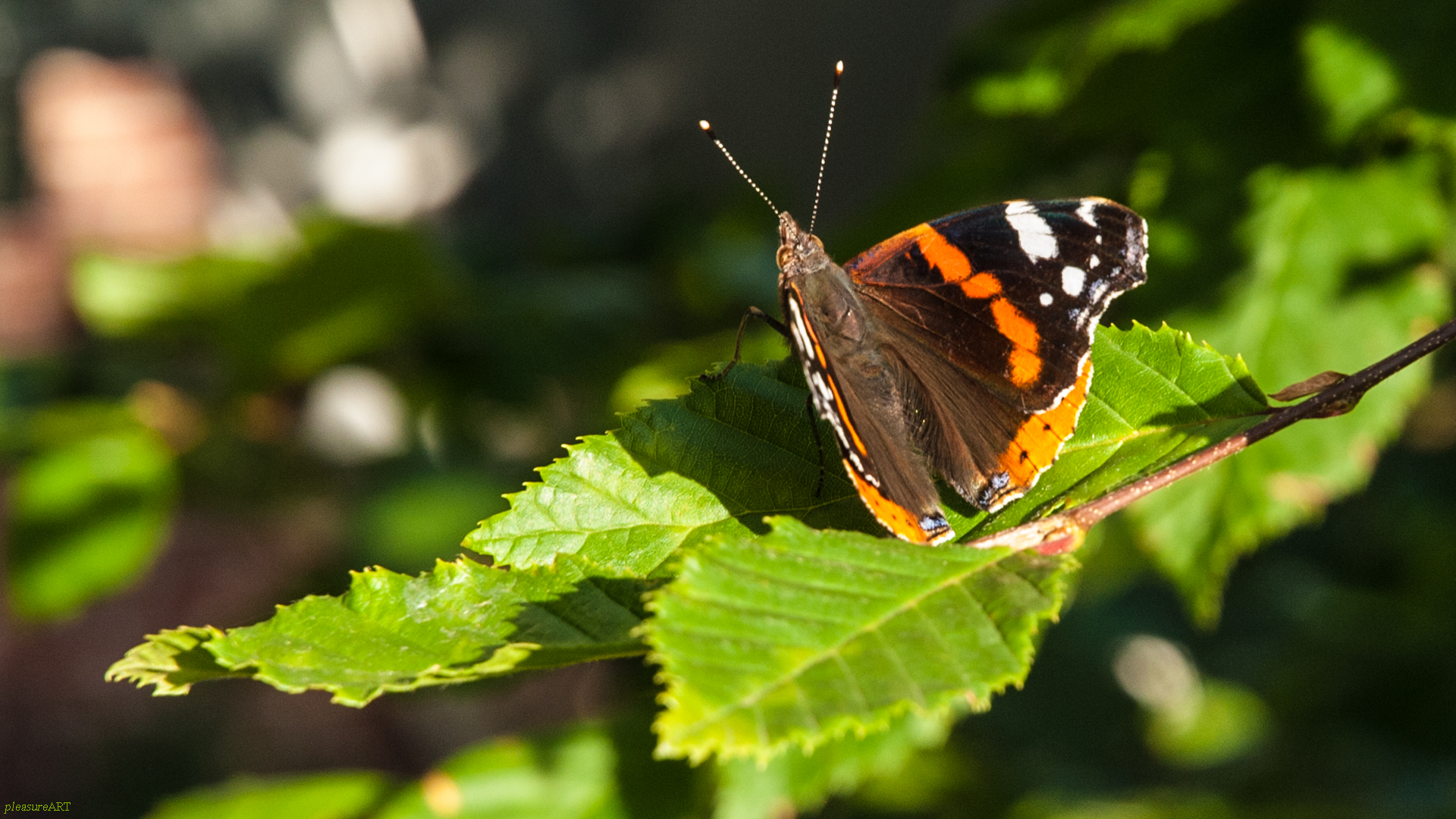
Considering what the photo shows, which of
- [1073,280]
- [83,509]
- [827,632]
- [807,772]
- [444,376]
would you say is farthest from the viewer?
[444,376]

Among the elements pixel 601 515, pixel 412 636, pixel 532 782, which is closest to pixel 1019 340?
pixel 601 515

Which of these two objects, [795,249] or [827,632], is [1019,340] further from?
[827,632]

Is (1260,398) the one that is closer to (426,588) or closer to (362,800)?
(426,588)

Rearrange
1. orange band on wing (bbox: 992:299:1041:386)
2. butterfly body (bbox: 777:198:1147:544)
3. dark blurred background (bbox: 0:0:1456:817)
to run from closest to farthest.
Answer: butterfly body (bbox: 777:198:1147:544), orange band on wing (bbox: 992:299:1041:386), dark blurred background (bbox: 0:0:1456:817)

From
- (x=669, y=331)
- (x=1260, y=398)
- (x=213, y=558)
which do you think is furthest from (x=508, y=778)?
(x=213, y=558)

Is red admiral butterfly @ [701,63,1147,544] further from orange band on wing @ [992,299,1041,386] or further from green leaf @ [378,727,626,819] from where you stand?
green leaf @ [378,727,626,819]

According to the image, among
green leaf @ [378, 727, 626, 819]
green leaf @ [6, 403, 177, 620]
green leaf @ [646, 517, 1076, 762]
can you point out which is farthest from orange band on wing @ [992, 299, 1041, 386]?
green leaf @ [6, 403, 177, 620]
